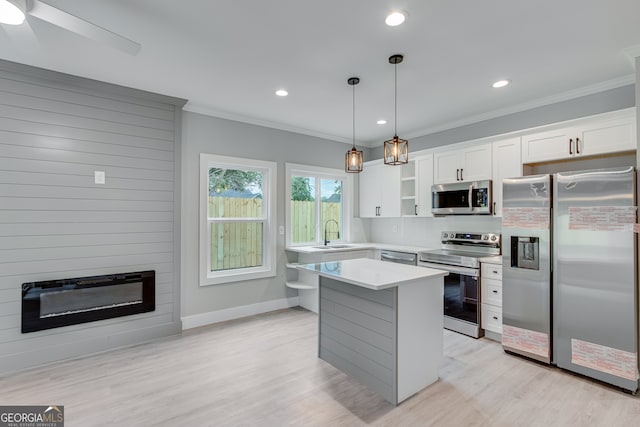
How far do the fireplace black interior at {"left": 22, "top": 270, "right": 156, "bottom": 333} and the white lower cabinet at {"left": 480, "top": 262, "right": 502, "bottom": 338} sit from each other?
3.88 m

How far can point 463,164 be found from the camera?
4.08m

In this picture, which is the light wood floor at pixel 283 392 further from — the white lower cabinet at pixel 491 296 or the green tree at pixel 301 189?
the green tree at pixel 301 189

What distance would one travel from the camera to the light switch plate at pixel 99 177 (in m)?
3.23

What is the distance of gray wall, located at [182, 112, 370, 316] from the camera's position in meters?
3.88

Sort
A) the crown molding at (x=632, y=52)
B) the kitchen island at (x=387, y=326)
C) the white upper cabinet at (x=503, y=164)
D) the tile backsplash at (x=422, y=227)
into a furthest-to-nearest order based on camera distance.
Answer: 1. the tile backsplash at (x=422, y=227)
2. the white upper cabinet at (x=503, y=164)
3. the crown molding at (x=632, y=52)
4. the kitchen island at (x=387, y=326)

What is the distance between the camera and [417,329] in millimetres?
2449

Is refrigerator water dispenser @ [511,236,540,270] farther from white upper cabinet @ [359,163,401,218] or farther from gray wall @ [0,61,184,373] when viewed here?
gray wall @ [0,61,184,373]

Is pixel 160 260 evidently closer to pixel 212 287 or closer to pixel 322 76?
pixel 212 287

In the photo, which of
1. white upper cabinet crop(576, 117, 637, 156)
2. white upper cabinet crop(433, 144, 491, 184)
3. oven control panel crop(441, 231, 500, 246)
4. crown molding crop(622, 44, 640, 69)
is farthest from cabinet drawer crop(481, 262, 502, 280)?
crown molding crop(622, 44, 640, 69)

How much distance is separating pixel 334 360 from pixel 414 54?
285 centimetres

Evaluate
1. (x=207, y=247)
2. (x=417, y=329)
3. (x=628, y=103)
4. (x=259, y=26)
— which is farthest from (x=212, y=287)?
(x=628, y=103)

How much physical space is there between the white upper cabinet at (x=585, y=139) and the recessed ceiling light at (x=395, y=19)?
228cm

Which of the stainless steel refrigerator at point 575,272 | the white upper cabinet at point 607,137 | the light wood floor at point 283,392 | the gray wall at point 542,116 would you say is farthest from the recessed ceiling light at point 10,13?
the gray wall at point 542,116

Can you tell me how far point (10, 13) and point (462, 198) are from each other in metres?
4.36
